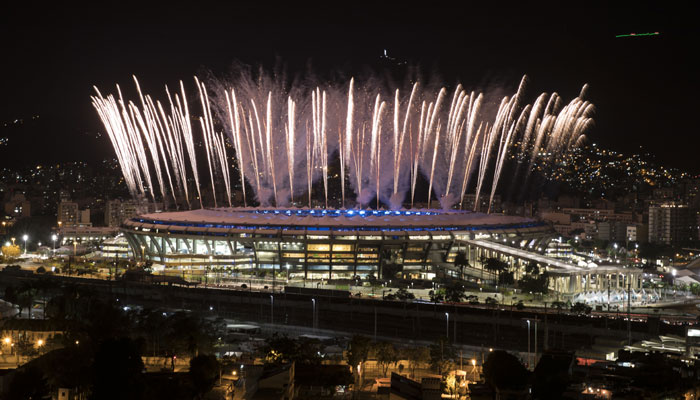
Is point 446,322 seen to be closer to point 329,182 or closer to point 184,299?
point 184,299

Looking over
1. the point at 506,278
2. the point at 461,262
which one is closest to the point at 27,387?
the point at 506,278

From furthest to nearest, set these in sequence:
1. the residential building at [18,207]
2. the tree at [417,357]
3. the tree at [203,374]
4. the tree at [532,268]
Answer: the residential building at [18,207] → the tree at [532,268] → the tree at [417,357] → the tree at [203,374]

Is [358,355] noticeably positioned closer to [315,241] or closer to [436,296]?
[436,296]

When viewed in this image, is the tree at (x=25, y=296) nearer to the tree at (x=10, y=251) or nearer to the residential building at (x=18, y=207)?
the tree at (x=10, y=251)

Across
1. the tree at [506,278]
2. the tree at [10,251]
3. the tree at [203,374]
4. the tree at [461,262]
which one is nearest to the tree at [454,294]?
the tree at [506,278]

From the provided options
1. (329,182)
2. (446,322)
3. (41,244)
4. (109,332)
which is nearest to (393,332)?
(446,322)

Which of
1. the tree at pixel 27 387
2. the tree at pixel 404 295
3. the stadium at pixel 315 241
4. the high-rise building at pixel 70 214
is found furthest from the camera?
the high-rise building at pixel 70 214

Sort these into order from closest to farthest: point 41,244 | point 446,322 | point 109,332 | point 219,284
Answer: point 109,332 → point 446,322 → point 219,284 → point 41,244
